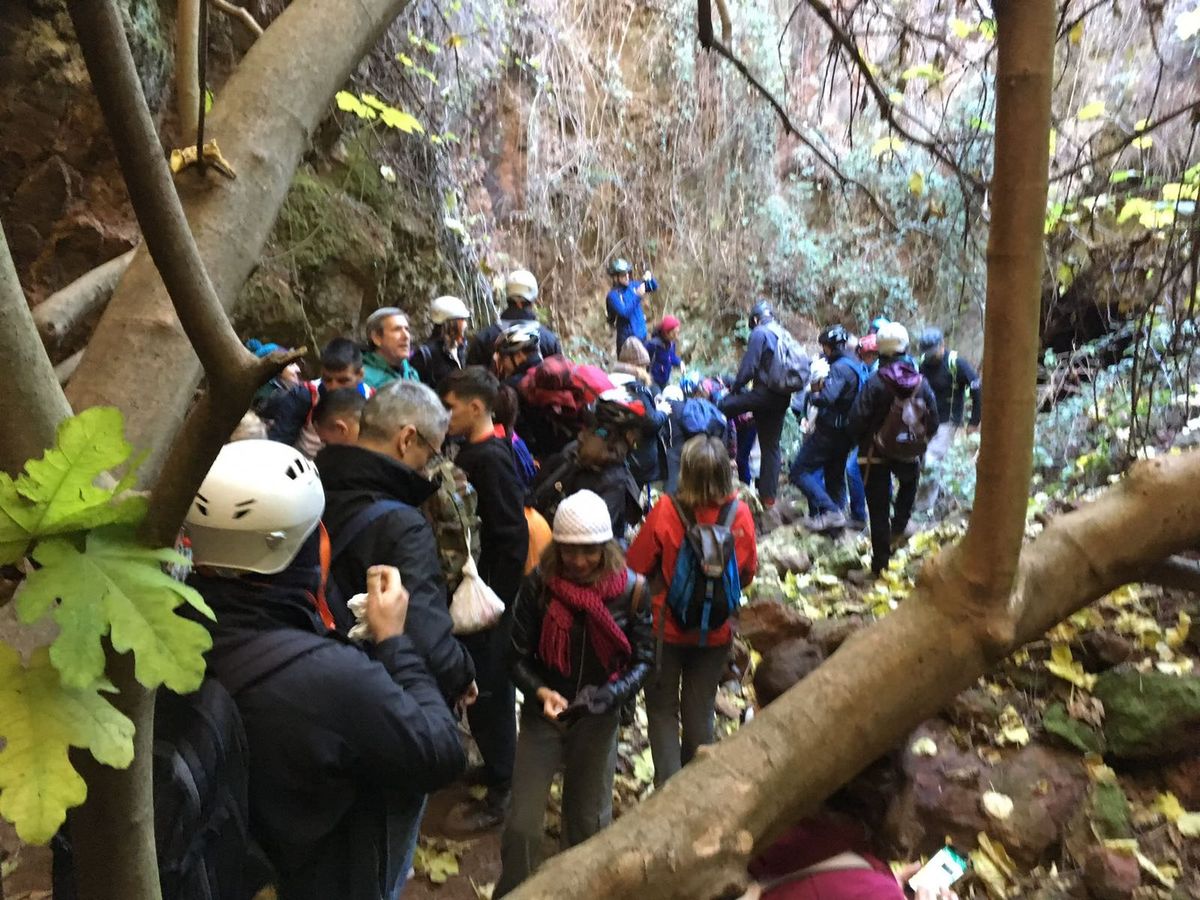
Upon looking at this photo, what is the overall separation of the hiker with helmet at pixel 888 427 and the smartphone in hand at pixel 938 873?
12.9 feet

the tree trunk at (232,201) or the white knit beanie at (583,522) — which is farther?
the white knit beanie at (583,522)

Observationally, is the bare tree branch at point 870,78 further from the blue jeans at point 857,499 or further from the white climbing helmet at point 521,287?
the blue jeans at point 857,499

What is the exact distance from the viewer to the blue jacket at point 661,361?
836cm

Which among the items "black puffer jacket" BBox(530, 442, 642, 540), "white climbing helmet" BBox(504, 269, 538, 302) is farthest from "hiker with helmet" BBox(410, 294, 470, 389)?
"black puffer jacket" BBox(530, 442, 642, 540)

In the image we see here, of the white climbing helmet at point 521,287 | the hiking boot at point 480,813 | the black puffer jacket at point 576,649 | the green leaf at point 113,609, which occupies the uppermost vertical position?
the white climbing helmet at point 521,287

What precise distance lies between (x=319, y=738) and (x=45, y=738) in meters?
1.02

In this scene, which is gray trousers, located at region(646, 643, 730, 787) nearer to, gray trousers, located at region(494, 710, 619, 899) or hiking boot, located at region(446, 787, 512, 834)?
gray trousers, located at region(494, 710, 619, 899)

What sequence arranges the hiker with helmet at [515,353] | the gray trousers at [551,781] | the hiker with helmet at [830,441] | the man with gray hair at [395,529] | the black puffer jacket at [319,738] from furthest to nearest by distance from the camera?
the hiker with helmet at [830,441] → the hiker with helmet at [515,353] → the gray trousers at [551,781] → the man with gray hair at [395,529] → the black puffer jacket at [319,738]

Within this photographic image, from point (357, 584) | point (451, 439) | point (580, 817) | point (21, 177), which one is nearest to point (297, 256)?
point (21, 177)

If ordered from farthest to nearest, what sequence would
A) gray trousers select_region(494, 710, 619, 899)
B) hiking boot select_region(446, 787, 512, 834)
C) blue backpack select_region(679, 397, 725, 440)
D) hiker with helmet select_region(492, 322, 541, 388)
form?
blue backpack select_region(679, 397, 725, 440) < hiker with helmet select_region(492, 322, 541, 388) < hiking boot select_region(446, 787, 512, 834) < gray trousers select_region(494, 710, 619, 899)

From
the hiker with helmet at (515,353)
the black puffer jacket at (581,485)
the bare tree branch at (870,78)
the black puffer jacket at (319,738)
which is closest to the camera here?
the black puffer jacket at (319,738)

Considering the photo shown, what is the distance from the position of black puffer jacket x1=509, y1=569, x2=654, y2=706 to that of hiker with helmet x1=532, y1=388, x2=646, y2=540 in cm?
94

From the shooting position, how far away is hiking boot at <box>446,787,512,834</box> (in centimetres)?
330

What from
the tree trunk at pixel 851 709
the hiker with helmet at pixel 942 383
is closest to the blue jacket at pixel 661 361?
the hiker with helmet at pixel 942 383
